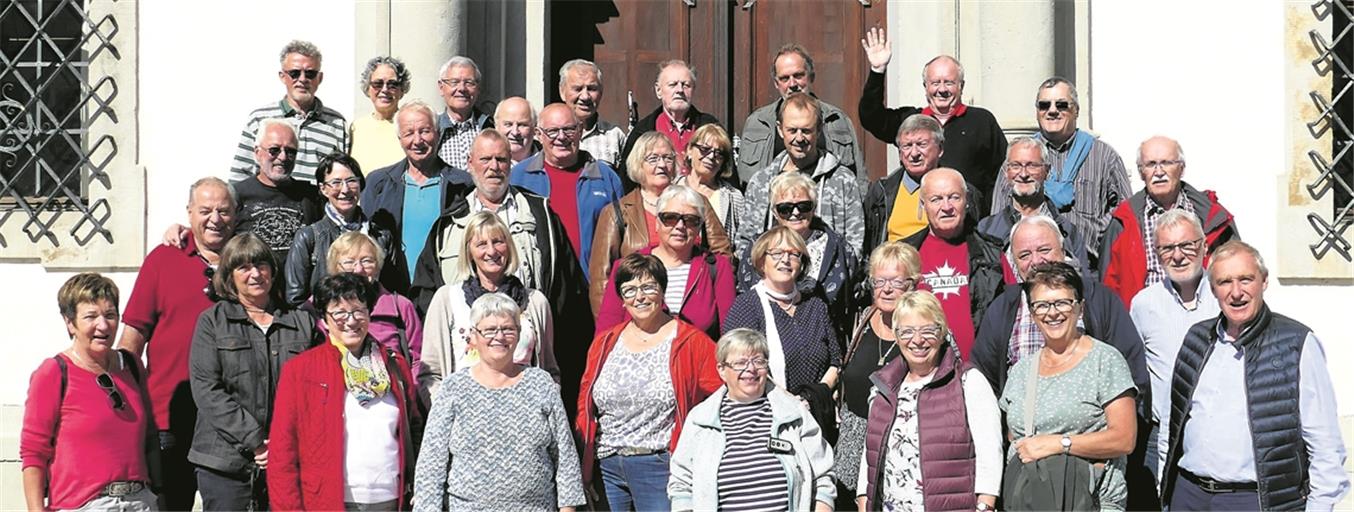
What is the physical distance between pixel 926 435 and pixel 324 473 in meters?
2.20

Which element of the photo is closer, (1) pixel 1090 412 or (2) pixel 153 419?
(1) pixel 1090 412

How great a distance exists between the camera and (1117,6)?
36.2 feet

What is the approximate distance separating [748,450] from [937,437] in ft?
2.25

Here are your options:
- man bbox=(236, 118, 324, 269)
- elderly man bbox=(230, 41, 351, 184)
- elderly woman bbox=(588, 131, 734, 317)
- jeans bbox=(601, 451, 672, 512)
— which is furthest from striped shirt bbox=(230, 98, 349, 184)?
jeans bbox=(601, 451, 672, 512)

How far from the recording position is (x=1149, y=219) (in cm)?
902

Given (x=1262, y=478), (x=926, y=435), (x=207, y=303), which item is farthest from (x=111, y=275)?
(x=1262, y=478)

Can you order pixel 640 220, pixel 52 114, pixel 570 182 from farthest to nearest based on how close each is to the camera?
pixel 52 114 < pixel 570 182 < pixel 640 220

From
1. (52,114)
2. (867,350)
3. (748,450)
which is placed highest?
(52,114)

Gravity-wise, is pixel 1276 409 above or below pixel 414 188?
below

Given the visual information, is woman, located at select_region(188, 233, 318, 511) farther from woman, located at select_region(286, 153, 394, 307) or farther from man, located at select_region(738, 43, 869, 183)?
man, located at select_region(738, 43, 869, 183)

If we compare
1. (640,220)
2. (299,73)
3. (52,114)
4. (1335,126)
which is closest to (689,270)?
(640,220)

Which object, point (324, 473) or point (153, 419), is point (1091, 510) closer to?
point (324, 473)

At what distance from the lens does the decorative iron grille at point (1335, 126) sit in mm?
10781

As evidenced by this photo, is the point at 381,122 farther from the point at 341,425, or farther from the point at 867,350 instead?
the point at 867,350
